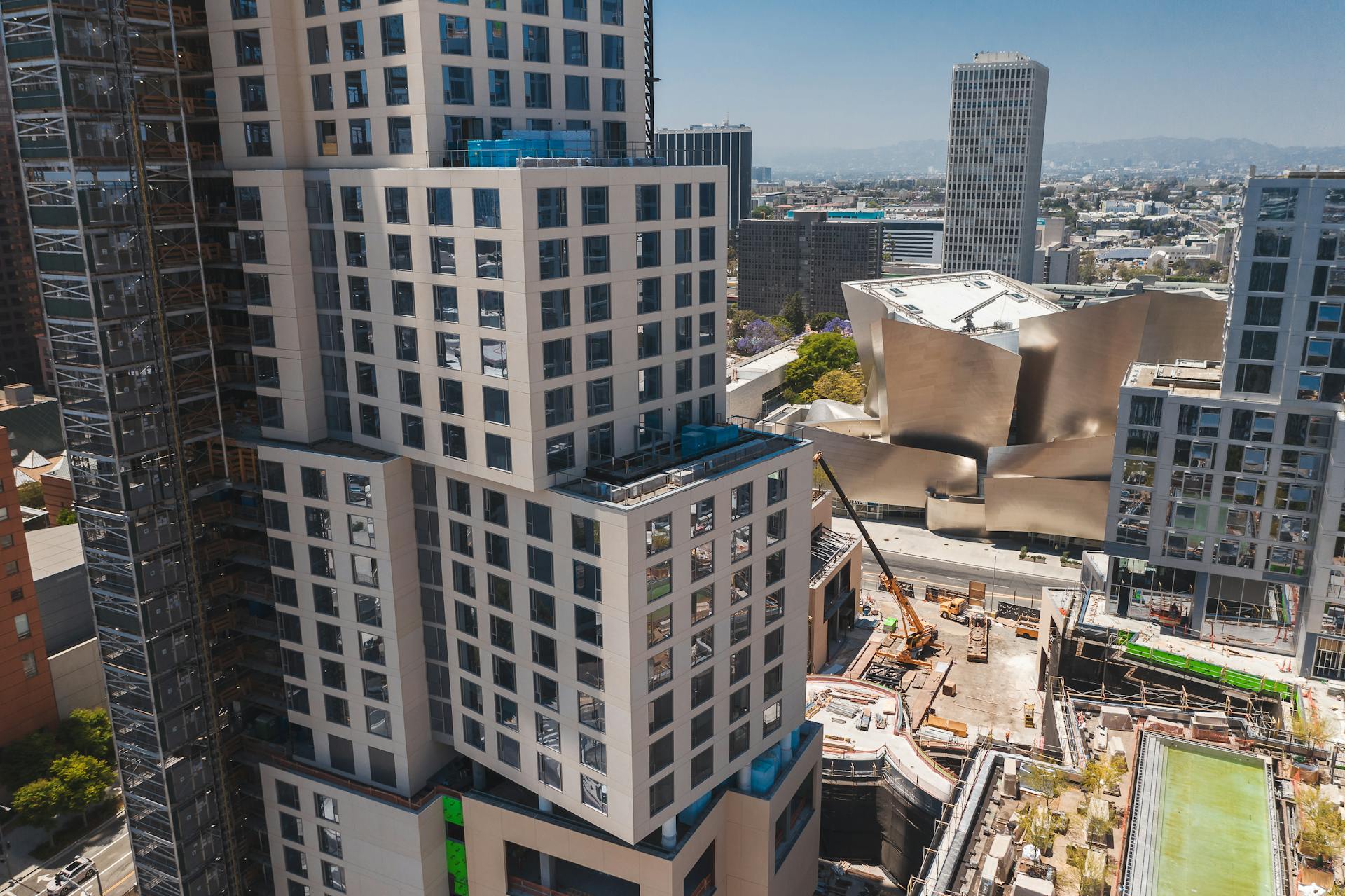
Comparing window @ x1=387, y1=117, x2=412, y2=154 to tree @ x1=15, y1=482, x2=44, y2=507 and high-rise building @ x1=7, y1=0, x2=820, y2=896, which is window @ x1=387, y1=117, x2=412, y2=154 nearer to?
high-rise building @ x1=7, y1=0, x2=820, y2=896

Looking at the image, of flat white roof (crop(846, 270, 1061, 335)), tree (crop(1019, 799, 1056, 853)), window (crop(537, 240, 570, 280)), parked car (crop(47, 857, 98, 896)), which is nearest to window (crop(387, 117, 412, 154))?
window (crop(537, 240, 570, 280))

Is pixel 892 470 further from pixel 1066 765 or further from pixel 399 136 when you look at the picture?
pixel 399 136

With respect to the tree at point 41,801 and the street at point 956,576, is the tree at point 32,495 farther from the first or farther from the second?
the street at point 956,576

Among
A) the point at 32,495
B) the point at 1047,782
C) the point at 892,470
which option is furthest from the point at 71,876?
the point at 892,470

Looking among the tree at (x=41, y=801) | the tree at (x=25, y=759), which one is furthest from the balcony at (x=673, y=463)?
the tree at (x=25, y=759)

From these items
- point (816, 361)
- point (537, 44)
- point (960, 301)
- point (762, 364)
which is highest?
point (537, 44)

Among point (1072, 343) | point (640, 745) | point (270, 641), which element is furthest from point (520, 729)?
point (1072, 343)

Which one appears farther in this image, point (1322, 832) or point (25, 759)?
point (25, 759)
